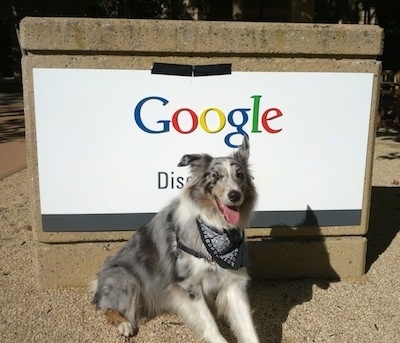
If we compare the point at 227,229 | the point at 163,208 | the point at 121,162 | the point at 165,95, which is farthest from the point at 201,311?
the point at 165,95

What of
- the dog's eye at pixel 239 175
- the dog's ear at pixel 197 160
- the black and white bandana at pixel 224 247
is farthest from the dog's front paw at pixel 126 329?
the dog's eye at pixel 239 175

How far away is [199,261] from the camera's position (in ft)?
12.2

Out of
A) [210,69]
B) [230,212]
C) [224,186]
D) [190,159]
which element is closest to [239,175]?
[224,186]

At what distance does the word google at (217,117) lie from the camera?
14.3ft

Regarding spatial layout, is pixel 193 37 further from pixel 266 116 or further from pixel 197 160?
pixel 197 160

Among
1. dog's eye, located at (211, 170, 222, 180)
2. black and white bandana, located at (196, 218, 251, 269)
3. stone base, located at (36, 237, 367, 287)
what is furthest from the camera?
stone base, located at (36, 237, 367, 287)

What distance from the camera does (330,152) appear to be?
461cm

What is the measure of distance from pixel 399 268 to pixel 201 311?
8.08 ft

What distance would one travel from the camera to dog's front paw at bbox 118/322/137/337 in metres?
3.87

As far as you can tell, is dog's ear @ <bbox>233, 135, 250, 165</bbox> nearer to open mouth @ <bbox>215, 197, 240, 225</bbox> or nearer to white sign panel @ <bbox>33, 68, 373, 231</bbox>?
open mouth @ <bbox>215, 197, 240, 225</bbox>

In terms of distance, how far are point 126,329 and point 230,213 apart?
3.99 feet

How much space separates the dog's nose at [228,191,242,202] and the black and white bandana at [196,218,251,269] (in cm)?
40

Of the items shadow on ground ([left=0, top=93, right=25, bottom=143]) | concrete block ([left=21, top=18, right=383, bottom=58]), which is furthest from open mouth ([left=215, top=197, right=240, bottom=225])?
shadow on ground ([left=0, top=93, right=25, bottom=143])

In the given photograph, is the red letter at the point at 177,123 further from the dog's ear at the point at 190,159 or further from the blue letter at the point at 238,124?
the dog's ear at the point at 190,159
